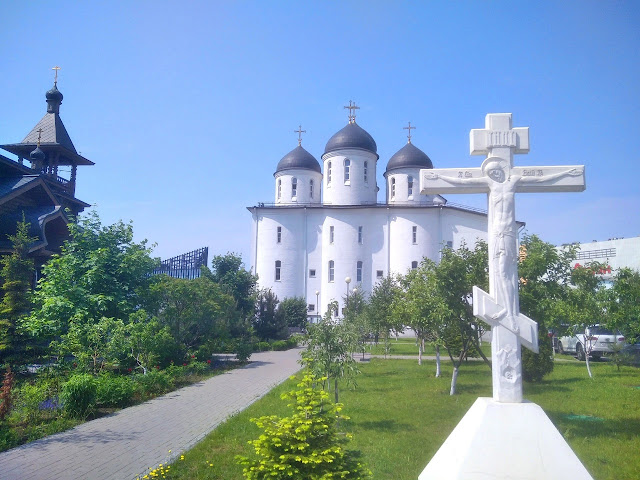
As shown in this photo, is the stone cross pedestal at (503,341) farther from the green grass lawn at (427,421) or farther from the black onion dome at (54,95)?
the black onion dome at (54,95)

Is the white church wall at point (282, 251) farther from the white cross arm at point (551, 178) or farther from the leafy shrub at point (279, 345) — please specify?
the white cross arm at point (551, 178)

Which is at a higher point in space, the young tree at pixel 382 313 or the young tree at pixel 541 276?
the young tree at pixel 541 276

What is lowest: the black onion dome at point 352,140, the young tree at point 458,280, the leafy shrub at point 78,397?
the leafy shrub at point 78,397

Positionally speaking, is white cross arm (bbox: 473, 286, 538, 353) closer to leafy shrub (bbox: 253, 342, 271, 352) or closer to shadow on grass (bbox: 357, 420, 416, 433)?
shadow on grass (bbox: 357, 420, 416, 433)

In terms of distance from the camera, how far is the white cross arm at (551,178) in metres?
5.22

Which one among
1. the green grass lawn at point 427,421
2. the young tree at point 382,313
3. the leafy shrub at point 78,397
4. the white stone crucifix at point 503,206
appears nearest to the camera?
the white stone crucifix at point 503,206

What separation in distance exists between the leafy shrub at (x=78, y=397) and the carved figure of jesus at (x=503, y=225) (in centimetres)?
792

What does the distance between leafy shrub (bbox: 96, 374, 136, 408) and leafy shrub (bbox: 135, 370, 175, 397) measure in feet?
2.51

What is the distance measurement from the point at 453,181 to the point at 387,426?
5431 mm

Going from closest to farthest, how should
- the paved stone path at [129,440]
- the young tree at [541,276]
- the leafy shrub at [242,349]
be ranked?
1. the paved stone path at [129,440]
2. the young tree at [541,276]
3. the leafy shrub at [242,349]

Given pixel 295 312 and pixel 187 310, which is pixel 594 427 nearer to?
pixel 187 310

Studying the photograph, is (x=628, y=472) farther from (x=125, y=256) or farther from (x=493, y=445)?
(x=125, y=256)

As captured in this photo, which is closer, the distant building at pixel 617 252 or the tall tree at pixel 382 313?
the tall tree at pixel 382 313

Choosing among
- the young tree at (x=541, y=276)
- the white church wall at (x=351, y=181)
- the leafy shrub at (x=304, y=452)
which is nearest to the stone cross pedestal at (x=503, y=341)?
the leafy shrub at (x=304, y=452)
